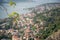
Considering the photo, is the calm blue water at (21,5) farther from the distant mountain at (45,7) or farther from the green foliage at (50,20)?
the green foliage at (50,20)

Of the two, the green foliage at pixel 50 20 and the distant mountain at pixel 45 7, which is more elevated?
the distant mountain at pixel 45 7

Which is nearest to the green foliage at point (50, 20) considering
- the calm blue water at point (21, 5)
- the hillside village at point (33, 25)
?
the hillside village at point (33, 25)

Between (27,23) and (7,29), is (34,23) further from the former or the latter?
(7,29)

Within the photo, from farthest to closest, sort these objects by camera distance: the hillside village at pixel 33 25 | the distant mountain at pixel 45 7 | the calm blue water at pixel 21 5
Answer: the distant mountain at pixel 45 7, the calm blue water at pixel 21 5, the hillside village at pixel 33 25

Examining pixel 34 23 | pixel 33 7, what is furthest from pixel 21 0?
pixel 34 23

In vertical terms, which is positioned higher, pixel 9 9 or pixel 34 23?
pixel 9 9

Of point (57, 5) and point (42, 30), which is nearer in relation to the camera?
point (42, 30)

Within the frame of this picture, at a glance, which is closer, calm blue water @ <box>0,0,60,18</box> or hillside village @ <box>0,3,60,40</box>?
hillside village @ <box>0,3,60,40</box>

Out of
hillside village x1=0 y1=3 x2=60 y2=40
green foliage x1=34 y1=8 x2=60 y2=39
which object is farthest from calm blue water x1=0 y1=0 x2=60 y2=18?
green foliage x1=34 y1=8 x2=60 y2=39

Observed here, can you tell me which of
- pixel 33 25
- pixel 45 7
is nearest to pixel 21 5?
pixel 33 25

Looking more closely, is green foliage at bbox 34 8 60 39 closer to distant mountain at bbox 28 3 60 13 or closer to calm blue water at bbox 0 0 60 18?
distant mountain at bbox 28 3 60 13

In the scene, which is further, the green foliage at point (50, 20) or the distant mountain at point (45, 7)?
the distant mountain at point (45, 7)
